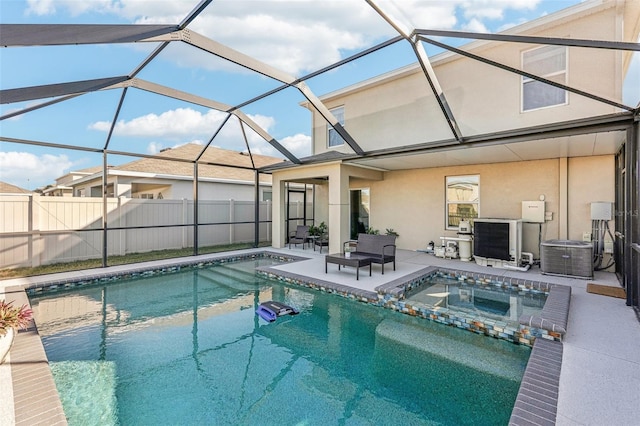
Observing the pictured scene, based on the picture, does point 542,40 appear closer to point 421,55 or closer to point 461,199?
point 421,55

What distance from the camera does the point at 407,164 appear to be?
9242 mm

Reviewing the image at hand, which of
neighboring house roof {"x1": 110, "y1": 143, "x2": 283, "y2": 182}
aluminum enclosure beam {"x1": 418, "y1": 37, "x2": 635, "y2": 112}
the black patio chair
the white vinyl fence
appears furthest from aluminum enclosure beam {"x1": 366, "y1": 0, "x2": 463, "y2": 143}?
neighboring house roof {"x1": 110, "y1": 143, "x2": 283, "y2": 182}

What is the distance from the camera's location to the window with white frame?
9070 mm

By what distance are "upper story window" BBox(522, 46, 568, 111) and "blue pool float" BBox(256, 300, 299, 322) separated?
7298 mm

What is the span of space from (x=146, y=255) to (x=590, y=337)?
1172cm

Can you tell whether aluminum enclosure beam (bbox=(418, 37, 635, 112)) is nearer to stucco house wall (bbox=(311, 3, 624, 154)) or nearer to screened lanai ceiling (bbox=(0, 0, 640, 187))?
screened lanai ceiling (bbox=(0, 0, 640, 187))

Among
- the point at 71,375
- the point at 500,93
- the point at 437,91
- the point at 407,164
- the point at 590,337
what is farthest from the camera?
the point at 407,164

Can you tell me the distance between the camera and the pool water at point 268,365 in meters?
2.88

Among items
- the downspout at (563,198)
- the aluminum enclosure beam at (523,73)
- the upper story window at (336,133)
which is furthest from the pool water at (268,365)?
the upper story window at (336,133)

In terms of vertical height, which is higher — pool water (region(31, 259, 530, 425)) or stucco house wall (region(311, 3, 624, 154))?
stucco house wall (region(311, 3, 624, 154))

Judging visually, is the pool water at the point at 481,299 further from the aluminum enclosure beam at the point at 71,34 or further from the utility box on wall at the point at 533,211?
the aluminum enclosure beam at the point at 71,34

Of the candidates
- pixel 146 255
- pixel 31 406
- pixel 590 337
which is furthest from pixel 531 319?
pixel 146 255

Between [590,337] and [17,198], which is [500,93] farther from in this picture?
[17,198]

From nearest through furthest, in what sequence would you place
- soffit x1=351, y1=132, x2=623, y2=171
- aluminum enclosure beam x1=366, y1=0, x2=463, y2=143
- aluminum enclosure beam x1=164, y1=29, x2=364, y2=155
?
aluminum enclosure beam x1=366, y1=0, x2=463, y2=143, aluminum enclosure beam x1=164, y1=29, x2=364, y2=155, soffit x1=351, y1=132, x2=623, y2=171
